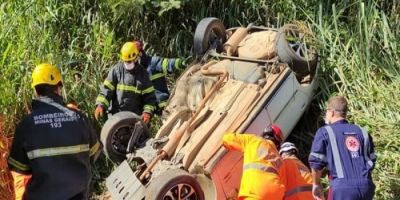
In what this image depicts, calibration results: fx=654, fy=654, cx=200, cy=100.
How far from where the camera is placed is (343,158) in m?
5.33

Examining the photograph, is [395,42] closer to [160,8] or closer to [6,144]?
[160,8]

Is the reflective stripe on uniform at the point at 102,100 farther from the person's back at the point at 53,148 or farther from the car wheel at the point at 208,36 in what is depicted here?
the person's back at the point at 53,148

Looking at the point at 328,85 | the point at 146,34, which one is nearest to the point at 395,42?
the point at 328,85

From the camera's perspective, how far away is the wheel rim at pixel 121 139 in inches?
281


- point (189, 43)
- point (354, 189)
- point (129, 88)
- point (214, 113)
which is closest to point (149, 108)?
point (129, 88)

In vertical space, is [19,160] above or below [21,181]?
above

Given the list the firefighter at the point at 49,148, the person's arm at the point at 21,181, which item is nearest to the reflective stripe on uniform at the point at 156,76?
the firefighter at the point at 49,148

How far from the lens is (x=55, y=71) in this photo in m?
4.66

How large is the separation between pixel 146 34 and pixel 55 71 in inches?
188

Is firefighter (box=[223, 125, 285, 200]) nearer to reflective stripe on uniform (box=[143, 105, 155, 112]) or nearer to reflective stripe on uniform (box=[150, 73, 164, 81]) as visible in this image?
reflective stripe on uniform (box=[143, 105, 155, 112])

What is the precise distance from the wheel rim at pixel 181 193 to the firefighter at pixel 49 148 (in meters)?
1.23

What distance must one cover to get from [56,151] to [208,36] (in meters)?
3.50

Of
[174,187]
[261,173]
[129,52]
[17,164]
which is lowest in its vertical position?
[174,187]

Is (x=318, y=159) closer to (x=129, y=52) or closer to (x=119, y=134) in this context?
(x=119, y=134)
